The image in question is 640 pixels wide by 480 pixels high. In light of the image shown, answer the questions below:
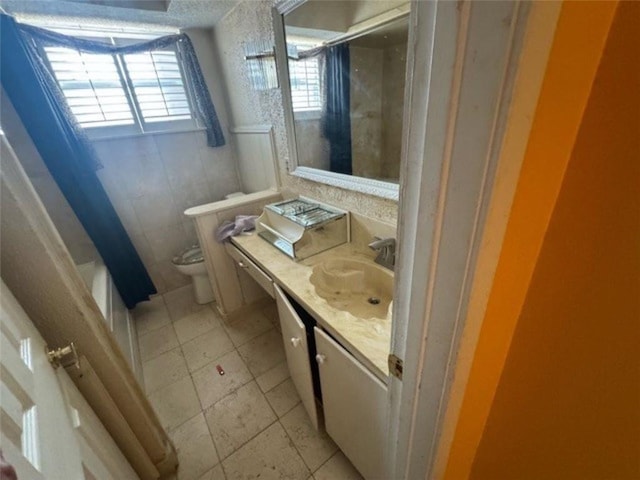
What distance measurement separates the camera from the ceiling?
1462 mm

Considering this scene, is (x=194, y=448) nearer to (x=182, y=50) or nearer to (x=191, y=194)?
(x=191, y=194)

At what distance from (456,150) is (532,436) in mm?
608

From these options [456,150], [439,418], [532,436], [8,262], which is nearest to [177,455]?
[8,262]

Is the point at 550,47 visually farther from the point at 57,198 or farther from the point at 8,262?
the point at 57,198

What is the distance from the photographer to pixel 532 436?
53 centimetres

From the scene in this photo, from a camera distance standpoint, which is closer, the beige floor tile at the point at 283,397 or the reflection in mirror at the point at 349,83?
the reflection in mirror at the point at 349,83

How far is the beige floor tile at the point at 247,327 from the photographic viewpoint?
6.03 ft

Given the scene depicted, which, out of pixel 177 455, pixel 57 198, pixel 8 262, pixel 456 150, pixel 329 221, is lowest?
pixel 177 455

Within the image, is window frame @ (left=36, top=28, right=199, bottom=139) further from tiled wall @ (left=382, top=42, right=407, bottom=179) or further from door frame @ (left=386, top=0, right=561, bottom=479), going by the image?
door frame @ (left=386, top=0, right=561, bottom=479)

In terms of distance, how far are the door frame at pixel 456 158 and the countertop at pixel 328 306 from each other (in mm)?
258

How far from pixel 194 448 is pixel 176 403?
301 mm

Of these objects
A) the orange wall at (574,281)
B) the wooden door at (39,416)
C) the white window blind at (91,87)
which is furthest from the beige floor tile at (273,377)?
the white window blind at (91,87)

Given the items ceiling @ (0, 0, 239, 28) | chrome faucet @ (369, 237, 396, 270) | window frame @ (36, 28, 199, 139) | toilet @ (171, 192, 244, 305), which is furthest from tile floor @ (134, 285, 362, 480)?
ceiling @ (0, 0, 239, 28)

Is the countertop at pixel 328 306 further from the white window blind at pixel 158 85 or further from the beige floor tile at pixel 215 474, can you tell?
the white window blind at pixel 158 85
